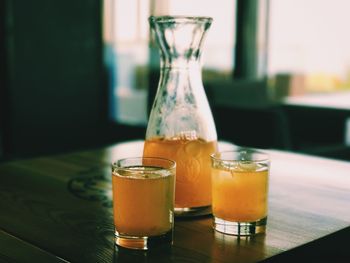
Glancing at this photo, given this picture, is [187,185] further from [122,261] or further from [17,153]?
[17,153]

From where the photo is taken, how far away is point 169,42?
908 millimetres

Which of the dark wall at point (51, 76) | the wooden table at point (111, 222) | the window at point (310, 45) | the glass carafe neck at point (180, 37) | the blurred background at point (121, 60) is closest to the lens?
the wooden table at point (111, 222)

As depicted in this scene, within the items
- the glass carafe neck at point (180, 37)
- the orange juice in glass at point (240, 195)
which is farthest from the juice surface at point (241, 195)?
the glass carafe neck at point (180, 37)

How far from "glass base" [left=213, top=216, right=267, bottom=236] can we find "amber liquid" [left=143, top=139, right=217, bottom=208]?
80 millimetres

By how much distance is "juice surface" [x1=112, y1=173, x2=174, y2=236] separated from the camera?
30.3 inches

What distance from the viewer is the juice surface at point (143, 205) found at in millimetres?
770

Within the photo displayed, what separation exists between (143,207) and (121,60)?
460 cm

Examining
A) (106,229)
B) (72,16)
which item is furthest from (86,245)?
(72,16)

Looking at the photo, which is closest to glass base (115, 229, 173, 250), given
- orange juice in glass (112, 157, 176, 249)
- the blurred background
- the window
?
orange juice in glass (112, 157, 176, 249)

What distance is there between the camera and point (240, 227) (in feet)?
2.73

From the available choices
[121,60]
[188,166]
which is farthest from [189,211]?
[121,60]

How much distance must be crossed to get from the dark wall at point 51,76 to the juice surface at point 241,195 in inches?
151

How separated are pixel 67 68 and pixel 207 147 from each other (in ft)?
13.2

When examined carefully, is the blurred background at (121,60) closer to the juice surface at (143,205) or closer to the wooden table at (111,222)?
the wooden table at (111,222)
